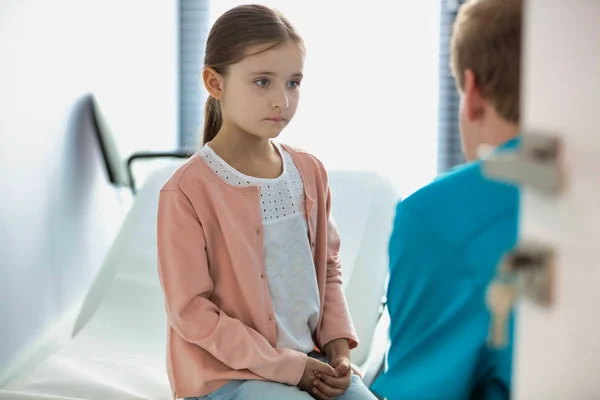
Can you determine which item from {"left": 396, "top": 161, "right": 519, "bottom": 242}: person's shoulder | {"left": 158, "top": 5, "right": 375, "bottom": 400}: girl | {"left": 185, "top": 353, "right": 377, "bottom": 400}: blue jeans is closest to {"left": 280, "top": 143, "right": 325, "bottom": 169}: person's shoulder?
{"left": 158, "top": 5, "right": 375, "bottom": 400}: girl

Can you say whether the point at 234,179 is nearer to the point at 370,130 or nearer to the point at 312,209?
the point at 312,209

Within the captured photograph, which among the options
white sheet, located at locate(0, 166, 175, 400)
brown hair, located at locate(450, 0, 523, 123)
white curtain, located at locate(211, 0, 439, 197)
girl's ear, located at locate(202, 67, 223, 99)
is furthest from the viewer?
white curtain, located at locate(211, 0, 439, 197)

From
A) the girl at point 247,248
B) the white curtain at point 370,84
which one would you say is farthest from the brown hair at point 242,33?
the white curtain at point 370,84

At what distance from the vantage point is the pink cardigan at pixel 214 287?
1318mm

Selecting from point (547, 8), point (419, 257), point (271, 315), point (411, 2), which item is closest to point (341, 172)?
point (271, 315)

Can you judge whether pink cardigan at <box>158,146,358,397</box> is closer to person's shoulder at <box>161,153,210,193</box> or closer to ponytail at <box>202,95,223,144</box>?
person's shoulder at <box>161,153,210,193</box>

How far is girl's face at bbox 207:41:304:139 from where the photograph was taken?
1.37 m

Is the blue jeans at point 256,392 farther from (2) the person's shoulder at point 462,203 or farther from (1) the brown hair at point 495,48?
(1) the brown hair at point 495,48

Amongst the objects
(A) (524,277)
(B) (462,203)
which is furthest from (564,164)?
(B) (462,203)

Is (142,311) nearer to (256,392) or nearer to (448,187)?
(256,392)

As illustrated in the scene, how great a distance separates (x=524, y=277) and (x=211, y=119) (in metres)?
1.02

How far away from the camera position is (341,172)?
2273 mm

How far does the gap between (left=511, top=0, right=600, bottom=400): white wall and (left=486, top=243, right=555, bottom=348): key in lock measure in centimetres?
2

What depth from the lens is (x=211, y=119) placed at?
1521mm
